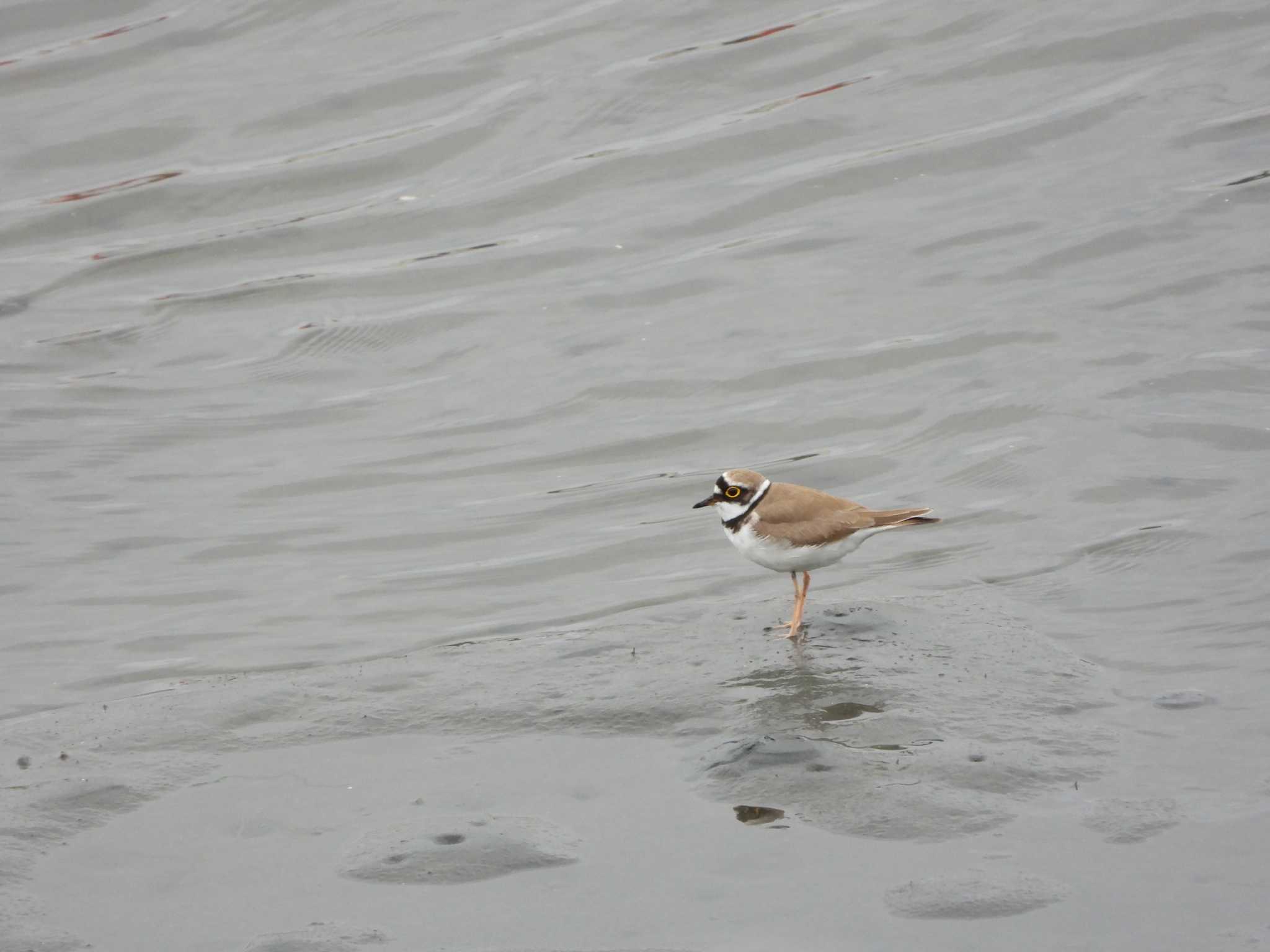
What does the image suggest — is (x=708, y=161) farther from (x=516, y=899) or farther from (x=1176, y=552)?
(x=516, y=899)

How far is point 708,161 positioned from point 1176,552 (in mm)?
8265

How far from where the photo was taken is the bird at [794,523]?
23.2ft

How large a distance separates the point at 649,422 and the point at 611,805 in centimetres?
599

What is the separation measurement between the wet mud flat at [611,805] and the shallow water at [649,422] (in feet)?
0.09

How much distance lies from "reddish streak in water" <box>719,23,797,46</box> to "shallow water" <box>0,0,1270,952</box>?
0.16m

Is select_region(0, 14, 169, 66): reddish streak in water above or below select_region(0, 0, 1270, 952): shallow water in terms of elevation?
above

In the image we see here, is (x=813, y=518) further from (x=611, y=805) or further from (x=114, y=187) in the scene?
(x=114, y=187)

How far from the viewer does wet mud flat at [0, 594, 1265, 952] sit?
4570 millimetres

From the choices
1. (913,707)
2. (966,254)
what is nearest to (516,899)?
(913,707)

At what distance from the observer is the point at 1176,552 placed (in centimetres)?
810

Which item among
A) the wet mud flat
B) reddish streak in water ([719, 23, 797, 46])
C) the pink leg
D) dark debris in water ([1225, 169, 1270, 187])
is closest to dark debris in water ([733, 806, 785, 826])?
the wet mud flat

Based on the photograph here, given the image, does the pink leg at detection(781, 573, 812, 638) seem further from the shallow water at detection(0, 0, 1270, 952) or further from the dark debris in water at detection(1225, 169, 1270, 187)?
the dark debris in water at detection(1225, 169, 1270, 187)

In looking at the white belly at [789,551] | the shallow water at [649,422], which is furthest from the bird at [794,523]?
the shallow water at [649,422]

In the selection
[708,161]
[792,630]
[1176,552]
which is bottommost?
[1176,552]
